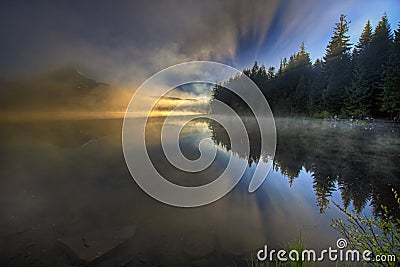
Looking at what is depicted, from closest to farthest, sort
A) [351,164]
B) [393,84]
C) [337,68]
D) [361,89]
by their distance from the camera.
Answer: [351,164], [393,84], [361,89], [337,68]

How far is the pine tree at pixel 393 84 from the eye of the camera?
22161mm

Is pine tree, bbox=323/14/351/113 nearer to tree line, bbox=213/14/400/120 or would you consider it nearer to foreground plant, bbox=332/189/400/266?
tree line, bbox=213/14/400/120

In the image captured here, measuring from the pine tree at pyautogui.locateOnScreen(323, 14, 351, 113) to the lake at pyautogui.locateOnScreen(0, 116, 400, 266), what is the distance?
19.8m

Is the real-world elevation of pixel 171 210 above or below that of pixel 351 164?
below

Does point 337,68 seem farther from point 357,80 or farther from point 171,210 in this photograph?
point 171,210

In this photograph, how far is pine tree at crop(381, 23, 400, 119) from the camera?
22161 mm

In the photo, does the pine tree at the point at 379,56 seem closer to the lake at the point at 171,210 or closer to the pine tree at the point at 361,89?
the pine tree at the point at 361,89

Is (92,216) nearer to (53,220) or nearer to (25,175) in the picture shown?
(53,220)

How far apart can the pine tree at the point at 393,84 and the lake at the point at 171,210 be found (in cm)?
1238

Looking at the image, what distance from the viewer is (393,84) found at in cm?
2248

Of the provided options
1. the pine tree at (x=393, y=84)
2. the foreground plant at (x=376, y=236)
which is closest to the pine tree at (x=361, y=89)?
the pine tree at (x=393, y=84)

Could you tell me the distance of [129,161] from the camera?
14.1 m

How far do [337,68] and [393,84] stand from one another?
37.6 feet

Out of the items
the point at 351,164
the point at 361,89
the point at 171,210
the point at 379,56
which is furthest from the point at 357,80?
the point at 171,210
